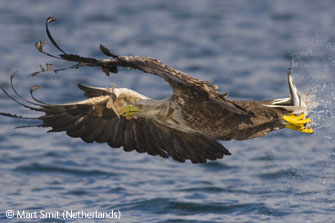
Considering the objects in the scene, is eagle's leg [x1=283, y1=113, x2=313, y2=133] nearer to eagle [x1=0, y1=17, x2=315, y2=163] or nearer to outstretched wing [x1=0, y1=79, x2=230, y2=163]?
eagle [x1=0, y1=17, x2=315, y2=163]

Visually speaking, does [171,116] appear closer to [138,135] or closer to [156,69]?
[138,135]

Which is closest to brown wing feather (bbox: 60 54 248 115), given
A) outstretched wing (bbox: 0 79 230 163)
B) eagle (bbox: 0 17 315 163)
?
eagle (bbox: 0 17 315 163)

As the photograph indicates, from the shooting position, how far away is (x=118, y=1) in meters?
17.3

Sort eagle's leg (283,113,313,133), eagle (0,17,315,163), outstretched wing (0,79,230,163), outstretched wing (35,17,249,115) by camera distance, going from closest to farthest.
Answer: outstretched wing (35,17,249,115) → eagle (0,17,315,163) → eagle's leg (283,113,313,133) → outstretched wing (0,79,230,163)

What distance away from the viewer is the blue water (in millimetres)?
8031

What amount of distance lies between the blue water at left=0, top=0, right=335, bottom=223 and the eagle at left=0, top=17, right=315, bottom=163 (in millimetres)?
728

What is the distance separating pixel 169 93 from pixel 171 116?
5.20 metres

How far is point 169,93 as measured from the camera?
11750 mm

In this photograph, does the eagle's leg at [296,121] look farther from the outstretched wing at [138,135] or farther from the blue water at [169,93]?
the outstretched wing at [138,135]

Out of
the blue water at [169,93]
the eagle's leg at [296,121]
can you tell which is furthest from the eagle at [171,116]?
the blue water at [169,93]

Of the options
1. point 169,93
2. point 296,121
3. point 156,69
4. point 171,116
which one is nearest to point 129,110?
point 171,116

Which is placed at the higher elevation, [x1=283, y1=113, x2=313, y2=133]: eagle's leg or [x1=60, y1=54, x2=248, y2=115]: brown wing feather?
[x1=60, y1=54, x2=248, y2=115]: brown wing feather

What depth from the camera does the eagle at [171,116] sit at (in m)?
5.94

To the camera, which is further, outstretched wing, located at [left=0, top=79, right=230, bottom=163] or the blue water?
the blue water
